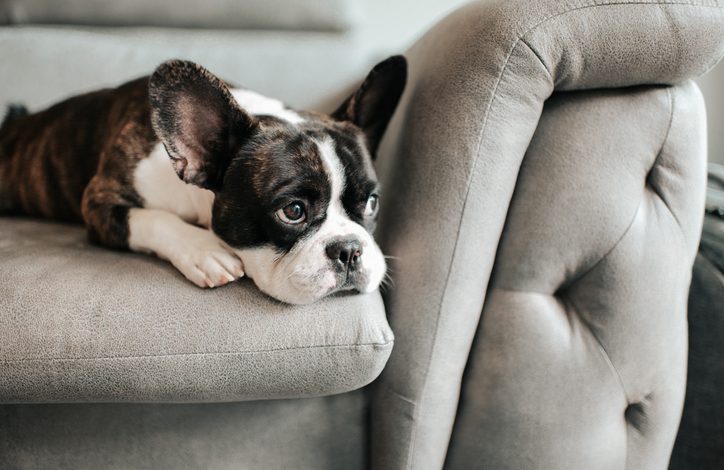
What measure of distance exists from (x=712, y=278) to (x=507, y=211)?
22.7 inches

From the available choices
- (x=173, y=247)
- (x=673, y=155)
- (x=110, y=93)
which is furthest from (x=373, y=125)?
(x=110, y=93)

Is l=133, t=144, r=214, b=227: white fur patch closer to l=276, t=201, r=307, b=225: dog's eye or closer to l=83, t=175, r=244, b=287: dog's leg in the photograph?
l=83, t=175, r=244, b=287: dog's leg

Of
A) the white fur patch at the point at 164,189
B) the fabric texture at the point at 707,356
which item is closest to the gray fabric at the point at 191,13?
the white fur patch at the point at 164,189

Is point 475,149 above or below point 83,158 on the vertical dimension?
above

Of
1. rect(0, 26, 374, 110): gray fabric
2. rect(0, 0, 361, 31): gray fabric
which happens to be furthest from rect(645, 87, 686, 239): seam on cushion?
rect(0, 0, 361, 31): gray fabric

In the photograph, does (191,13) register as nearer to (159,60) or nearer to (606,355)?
(159,60)

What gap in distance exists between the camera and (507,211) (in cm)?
129

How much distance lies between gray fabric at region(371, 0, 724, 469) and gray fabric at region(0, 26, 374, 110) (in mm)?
951

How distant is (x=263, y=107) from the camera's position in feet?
4.91

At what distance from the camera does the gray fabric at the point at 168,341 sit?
3.35 ft

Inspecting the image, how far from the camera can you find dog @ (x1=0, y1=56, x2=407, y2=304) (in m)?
1.17

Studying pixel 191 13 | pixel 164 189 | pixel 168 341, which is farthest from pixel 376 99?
pixel 191 13

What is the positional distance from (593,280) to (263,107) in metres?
0.90

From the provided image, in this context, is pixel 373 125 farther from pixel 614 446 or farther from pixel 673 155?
pixel 614 446
